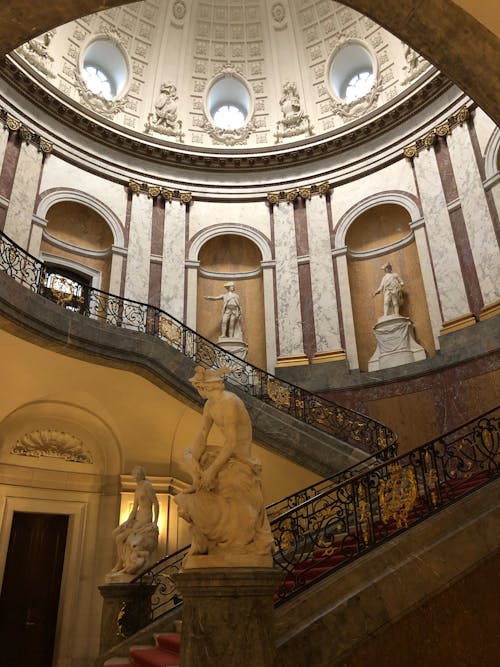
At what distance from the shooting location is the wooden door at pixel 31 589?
30.8 feet

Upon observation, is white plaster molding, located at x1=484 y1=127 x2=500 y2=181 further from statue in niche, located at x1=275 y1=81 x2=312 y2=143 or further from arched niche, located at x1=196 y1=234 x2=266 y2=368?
arched niche, located at x1=196 y1=234 x2=266 y2=368

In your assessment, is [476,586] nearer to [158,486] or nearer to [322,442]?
[322,442]

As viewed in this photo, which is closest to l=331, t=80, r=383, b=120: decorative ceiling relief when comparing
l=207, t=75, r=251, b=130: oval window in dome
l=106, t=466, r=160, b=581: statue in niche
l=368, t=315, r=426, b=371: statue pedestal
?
l=207, t=75, r=251, b=130: oval window in dome

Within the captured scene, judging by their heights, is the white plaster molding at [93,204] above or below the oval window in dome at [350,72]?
below

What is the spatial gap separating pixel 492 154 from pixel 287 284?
5730 mm

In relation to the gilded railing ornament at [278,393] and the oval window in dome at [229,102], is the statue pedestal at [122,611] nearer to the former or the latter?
the gilded railing ornament at [278,393]

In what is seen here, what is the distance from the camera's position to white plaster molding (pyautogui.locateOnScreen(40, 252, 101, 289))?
13.7 m

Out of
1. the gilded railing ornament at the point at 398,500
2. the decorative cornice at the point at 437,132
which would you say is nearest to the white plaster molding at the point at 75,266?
the decorative cornice at the point at 437,132

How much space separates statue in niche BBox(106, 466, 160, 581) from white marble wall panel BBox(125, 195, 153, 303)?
6.72 meters

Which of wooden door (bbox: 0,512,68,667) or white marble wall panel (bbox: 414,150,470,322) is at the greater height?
white marble wall panel (bbox: 414,150,470,322)

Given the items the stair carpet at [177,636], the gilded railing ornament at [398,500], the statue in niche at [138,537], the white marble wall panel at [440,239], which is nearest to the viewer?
the stair carpet at [177,636]

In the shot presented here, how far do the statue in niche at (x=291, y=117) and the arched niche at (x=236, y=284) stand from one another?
3.58 metres

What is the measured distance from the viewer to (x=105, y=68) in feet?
54.6

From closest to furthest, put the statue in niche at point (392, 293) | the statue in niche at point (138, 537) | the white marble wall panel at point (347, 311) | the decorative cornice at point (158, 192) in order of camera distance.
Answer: the statue in niche at point (138, 537) → the white marble wall panel at point (347, 311) → the statue in niche at point (392, 293) → the decorative cornice at point (158, 192)
